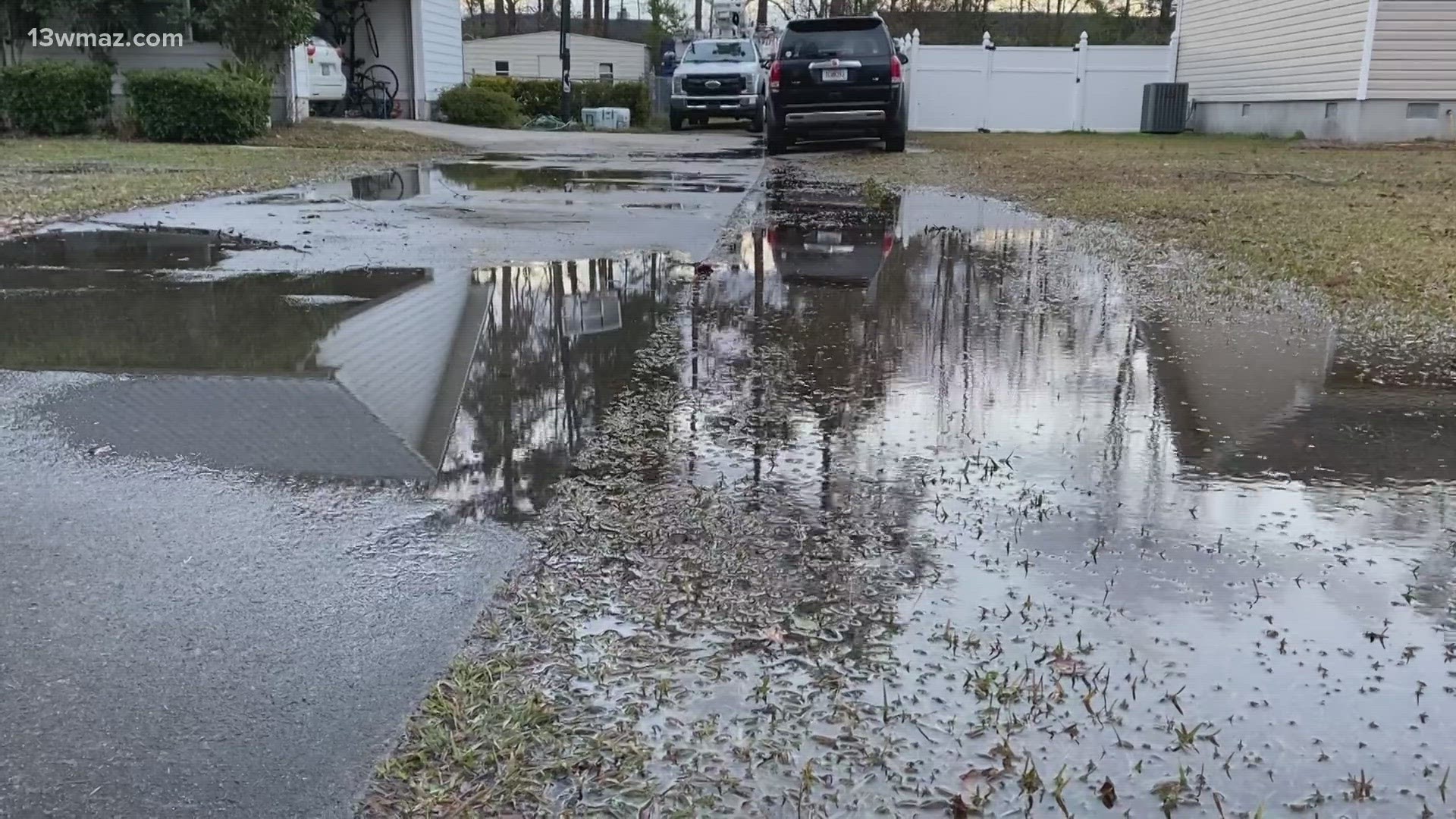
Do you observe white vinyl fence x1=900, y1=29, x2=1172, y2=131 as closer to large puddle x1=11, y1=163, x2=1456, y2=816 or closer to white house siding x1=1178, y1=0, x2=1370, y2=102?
white house siding x1=1178, y1=0, x2=1370, y2=102

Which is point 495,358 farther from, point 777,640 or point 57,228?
point 57,228

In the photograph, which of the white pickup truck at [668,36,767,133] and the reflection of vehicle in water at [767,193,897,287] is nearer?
the reflection of vehicle in water at [767,193,897,287]

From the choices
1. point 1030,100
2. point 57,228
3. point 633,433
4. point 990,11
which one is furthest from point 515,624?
point 990,11

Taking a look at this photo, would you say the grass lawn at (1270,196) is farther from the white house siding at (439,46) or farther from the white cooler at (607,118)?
the white house siding at (439,46)

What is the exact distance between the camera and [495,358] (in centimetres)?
443

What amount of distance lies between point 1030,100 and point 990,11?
17.4m

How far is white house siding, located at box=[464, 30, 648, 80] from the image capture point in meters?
48.1

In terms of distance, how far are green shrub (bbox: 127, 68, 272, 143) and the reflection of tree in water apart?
12.9 meters

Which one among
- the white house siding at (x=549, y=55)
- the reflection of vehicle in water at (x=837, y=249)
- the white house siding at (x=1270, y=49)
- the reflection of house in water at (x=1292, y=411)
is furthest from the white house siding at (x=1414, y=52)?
the white house siding at (x=549, y=55)

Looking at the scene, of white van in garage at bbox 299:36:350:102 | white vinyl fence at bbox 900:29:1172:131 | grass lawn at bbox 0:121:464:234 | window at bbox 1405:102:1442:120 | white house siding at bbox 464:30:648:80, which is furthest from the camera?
white house siding at bbox 464:30:648:80

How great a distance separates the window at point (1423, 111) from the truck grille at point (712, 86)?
1440 cm

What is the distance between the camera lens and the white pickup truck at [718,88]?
1082 inches

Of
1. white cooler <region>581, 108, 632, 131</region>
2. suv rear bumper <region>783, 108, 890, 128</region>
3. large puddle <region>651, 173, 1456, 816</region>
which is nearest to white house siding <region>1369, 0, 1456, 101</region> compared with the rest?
suv rear bumper <region>783, 108, 890, 128</region>

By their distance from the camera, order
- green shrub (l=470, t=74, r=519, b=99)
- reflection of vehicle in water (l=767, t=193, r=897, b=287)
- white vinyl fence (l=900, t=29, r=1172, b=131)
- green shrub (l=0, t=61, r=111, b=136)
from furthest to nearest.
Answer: green shrub (l=470, t=74, r=519, b=99) < white vinyl fence (l=900, t=29, r=1172, b=131) < green shrub (l=0, t=61, r=111, b=136) < reflection of vehicle in water (l=767, t=193, r=897, b=287)
